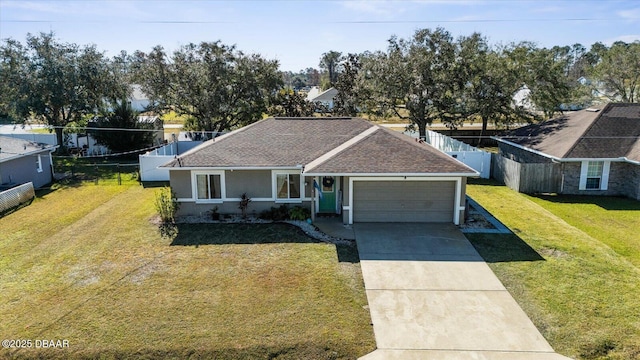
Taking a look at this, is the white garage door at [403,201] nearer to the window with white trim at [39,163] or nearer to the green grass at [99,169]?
the green grass at [99,169]

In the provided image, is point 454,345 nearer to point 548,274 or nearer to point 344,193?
point 548,274

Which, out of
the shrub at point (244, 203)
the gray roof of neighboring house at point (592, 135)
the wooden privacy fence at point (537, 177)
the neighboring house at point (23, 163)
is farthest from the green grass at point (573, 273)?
the neighboring house at point (23, 163)

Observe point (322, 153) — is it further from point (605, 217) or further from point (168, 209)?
point (605, 217)

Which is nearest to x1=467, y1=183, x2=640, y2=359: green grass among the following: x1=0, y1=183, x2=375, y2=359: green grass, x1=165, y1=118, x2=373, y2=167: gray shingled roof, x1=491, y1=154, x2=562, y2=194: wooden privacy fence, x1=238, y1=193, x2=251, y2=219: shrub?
x1=491, y1=154, x2=562, y2=194: wooden privacy fence

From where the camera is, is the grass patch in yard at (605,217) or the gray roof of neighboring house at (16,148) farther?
the gray roof of neighboring house at (16,148)

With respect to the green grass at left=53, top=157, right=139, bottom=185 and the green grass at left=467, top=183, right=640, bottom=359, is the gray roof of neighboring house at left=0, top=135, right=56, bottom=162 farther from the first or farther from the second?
the green grass at left=467, top=183, right=640, bottom=359
